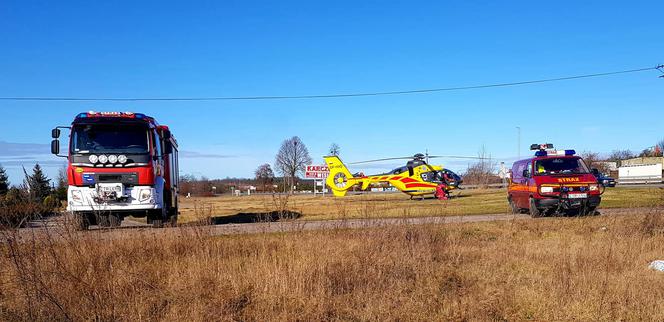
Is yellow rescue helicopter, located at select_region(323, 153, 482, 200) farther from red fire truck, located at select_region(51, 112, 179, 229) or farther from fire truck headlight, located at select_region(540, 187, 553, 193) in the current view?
red fire truck, located at select_region(51, 112, 179, 229)

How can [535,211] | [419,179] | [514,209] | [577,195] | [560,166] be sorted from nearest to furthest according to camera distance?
[577,195] < [535,211] < [560,166] < [514,209] < [419,179]

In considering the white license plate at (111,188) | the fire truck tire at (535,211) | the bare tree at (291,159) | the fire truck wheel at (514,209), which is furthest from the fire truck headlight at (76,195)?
the bare tree at (291,159)

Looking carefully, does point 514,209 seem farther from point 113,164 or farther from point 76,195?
point 76,195

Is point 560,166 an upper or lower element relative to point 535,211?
upper

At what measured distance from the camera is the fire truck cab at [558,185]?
50.9 feet

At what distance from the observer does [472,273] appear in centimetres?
762

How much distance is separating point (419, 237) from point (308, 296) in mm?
3777

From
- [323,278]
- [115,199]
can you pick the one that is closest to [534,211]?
[323,278]

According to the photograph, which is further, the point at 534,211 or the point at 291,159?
the point at 291,159

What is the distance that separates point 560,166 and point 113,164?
13.2m

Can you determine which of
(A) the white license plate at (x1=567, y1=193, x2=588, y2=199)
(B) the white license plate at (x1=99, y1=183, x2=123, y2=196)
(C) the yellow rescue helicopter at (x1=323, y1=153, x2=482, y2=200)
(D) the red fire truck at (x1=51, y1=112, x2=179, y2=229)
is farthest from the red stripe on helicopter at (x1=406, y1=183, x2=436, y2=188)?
(B) the white license plate at (x1=99, y1=183, x2=123, y2=196)

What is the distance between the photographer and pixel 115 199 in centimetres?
1333

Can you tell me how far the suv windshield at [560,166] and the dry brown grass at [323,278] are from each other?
663cm

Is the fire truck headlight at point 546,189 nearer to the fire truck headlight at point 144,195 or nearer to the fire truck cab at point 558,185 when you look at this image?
the fire truck cab at point 558,185
